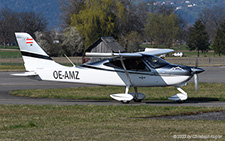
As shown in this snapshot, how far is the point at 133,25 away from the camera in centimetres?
9488

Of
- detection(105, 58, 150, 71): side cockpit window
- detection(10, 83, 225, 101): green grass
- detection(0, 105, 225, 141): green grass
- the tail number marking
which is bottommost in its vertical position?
detection(10, 83, 225, 101): green grass

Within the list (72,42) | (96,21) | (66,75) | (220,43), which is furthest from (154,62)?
(220,43)

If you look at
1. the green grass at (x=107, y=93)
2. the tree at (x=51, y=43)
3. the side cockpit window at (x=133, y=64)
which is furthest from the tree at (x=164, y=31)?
the side cockpit window at (x=133, y=64)

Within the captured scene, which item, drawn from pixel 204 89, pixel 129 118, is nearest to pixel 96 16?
pixel 204 89

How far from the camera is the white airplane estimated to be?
18234 mm

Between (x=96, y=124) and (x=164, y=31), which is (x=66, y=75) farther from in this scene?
(x=164, y=31)

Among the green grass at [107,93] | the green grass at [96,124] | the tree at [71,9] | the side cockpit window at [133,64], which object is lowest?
the green grass at [107,93]

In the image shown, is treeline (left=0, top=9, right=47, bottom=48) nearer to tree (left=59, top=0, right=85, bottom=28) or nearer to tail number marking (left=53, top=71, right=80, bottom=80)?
tree (left=59, top=0, right=85, bottom=28)

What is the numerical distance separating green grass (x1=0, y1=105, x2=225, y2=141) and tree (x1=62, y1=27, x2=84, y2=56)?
65.9m

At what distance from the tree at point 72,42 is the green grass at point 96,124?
65.9m

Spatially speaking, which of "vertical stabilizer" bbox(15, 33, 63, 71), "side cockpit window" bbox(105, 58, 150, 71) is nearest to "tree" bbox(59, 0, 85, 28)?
"vertical stabilizer" bbox(15, 33, 63, 71)

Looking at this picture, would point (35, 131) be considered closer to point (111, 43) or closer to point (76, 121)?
point (76, 121)

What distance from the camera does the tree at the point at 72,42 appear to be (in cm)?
8219

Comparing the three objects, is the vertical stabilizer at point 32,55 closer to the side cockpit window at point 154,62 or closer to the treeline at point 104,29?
the side cockpit window at point 154,62
